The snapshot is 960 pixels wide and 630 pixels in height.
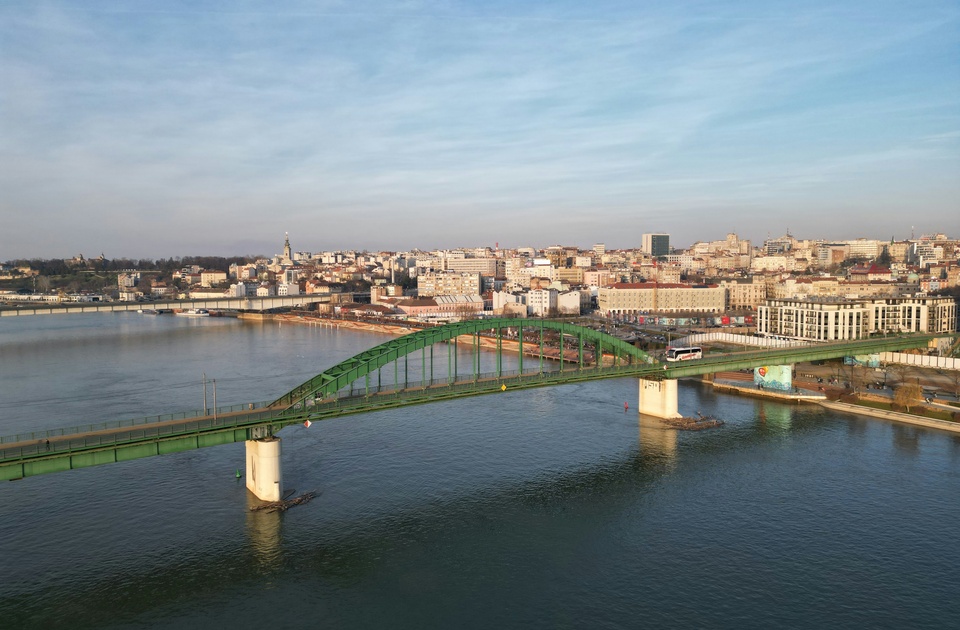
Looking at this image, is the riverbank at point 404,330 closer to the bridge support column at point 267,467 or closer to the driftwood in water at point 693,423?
the driftwood in water at point 693,423

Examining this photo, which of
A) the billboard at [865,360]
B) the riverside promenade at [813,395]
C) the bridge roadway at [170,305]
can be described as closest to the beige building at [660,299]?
the riverside promenade at [813,395]

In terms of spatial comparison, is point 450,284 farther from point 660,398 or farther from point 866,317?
point 660,398

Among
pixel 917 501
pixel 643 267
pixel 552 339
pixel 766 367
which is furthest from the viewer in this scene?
pixel 643 267

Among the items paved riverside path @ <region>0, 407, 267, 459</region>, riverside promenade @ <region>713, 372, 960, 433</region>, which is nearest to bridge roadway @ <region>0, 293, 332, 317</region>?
riverside promenade @ <region>713, 372, 960, 433</region>

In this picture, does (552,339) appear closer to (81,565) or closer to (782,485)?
(782,485)

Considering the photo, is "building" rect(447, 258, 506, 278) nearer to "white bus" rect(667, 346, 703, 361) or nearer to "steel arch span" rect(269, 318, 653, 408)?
"white bus" rect(667, 346, 703, 361)

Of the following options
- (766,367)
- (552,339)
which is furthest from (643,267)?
(766,367)

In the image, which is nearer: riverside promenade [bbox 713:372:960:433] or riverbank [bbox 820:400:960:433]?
riverbank [bbox 820:400:960:433]
